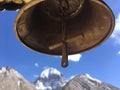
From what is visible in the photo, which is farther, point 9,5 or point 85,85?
point 85,85

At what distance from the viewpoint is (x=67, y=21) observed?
4555 millimetres

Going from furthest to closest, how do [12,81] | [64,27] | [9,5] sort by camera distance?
[12,81]
[9,5]
[64,27]

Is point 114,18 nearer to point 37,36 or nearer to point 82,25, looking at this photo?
point 82,25

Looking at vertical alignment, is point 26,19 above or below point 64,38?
above

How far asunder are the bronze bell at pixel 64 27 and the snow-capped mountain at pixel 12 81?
12110 cm

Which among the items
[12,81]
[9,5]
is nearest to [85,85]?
[12,81]

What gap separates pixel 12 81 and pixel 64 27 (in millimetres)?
132137

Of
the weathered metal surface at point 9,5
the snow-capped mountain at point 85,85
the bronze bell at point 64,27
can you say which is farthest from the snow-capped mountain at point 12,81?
the bronze bell at point 64,27

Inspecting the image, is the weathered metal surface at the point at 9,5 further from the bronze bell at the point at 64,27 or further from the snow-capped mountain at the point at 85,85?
the snow-capped mountain at the point at 85,85

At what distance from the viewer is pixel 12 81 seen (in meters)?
135

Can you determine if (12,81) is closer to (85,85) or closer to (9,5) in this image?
(85,85)

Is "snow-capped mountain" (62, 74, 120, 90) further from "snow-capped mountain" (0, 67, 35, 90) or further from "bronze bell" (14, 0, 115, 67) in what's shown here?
"bronze bell" (14, 0, 115, 67)

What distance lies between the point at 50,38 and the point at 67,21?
296 mm

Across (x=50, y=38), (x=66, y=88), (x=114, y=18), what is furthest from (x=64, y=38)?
(x=66, y=88)
